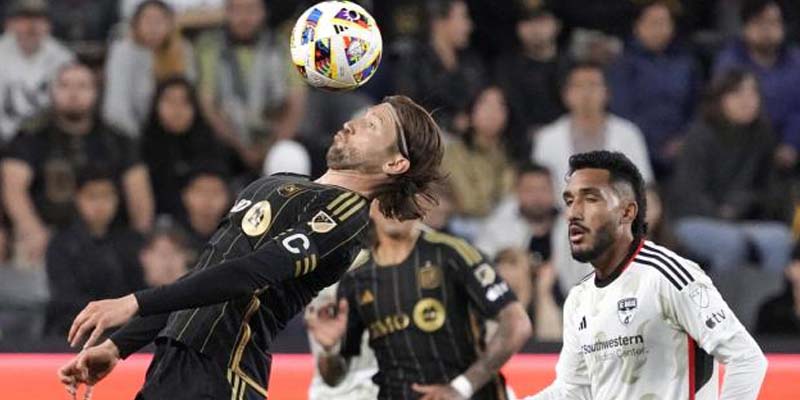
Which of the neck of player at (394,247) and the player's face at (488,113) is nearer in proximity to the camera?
the neck of player at (394,247)

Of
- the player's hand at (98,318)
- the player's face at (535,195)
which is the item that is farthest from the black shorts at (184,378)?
the player's face at (535,195)

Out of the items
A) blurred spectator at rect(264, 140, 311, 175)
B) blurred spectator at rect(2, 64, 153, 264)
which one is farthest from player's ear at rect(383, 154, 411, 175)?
blurred spectator at rect(2, 64, 153, 264)

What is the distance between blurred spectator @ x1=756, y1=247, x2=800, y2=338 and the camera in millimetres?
9367

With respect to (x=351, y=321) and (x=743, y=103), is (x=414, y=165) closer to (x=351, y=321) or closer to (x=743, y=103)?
(x=351, y=321)

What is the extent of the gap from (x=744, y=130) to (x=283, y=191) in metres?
5.88

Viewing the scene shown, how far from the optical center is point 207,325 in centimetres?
522

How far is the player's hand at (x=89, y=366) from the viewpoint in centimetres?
502

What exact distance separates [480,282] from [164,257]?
2974 millimetres

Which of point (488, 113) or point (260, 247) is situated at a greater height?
point (488, 113)

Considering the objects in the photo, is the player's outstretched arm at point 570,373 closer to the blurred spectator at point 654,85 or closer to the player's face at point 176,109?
the player's face at point 176,109

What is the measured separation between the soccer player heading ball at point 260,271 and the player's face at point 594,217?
2.00 ft

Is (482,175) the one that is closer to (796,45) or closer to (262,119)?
(262,119)

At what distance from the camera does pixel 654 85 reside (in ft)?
36.3

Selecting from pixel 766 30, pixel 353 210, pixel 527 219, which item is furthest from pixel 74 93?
pixel 353 210
